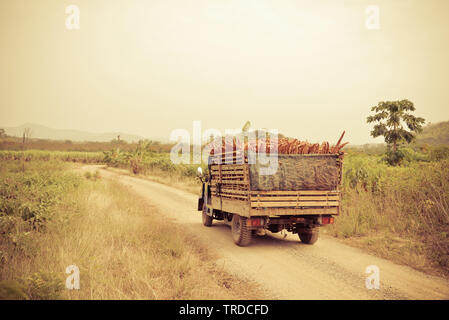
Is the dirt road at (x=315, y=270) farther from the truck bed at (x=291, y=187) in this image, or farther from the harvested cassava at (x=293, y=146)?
the harvested cassava at (x=293, y=146)

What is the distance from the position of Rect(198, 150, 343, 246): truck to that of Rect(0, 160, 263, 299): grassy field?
1.40 metres

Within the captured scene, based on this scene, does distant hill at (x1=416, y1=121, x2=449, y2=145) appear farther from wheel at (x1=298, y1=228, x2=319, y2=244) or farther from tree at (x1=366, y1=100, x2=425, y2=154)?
wheel at (x1=298, y1=228, x2=319, y2=244)

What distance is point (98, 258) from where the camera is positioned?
5844 millimetres

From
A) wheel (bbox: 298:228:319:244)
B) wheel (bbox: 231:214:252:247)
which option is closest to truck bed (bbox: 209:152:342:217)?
wheel (bbox: 231:214:252:247)

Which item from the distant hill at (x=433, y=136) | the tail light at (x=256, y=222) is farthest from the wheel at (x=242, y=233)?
the distant hill at (x=433, y=136)

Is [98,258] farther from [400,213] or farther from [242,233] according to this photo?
[400,213]

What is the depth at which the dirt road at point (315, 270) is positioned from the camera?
4.88m

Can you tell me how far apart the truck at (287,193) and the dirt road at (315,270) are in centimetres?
54

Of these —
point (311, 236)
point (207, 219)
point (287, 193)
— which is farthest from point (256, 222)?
point (207, 219)

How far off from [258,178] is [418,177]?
5200 mm

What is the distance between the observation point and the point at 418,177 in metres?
8.94
